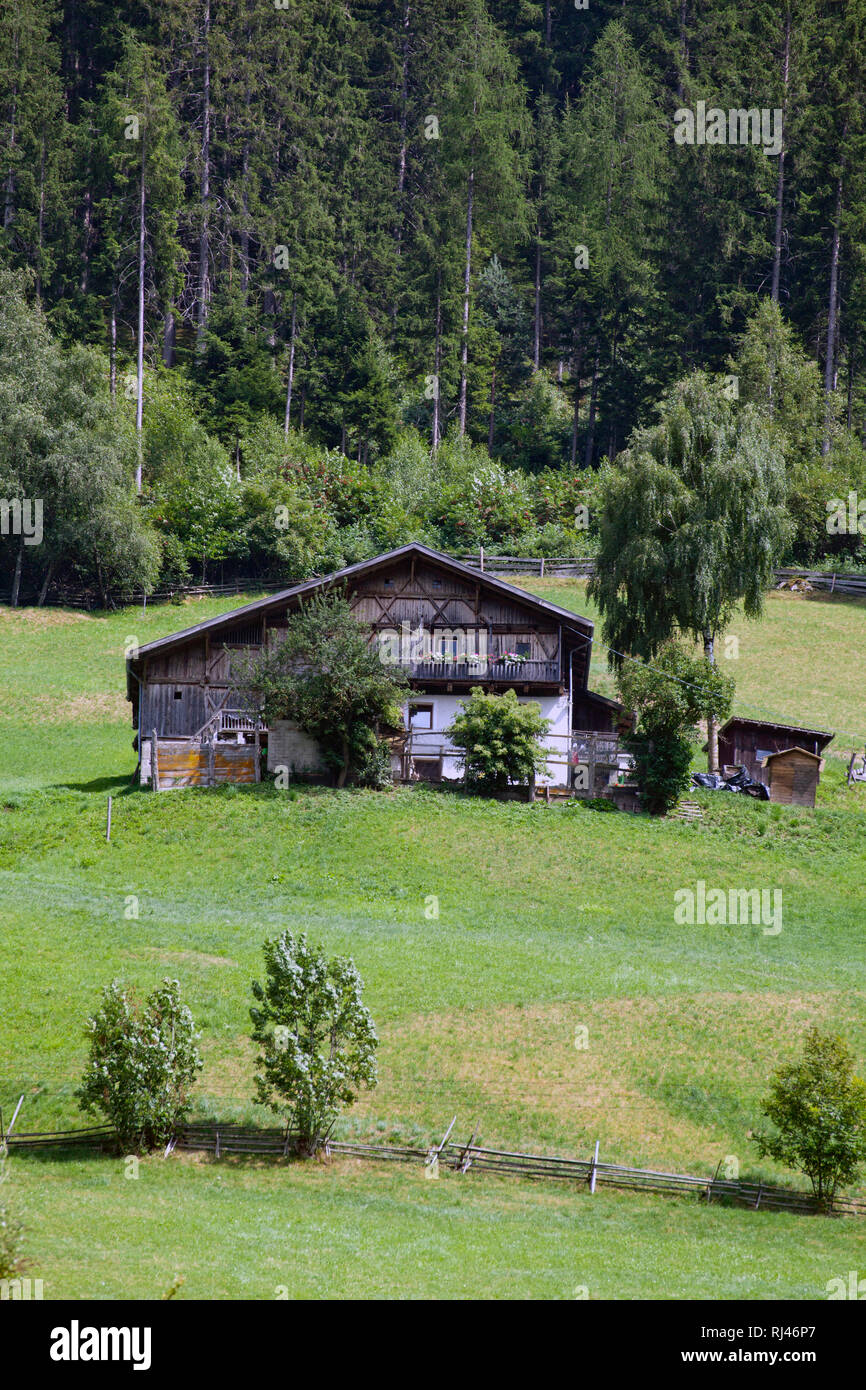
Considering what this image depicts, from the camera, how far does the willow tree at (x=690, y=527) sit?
149ft

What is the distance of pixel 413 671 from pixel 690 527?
36.1 feet

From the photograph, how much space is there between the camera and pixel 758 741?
44.8 metres

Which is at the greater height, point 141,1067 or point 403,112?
point 403,112

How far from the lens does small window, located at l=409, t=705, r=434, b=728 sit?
142 feet

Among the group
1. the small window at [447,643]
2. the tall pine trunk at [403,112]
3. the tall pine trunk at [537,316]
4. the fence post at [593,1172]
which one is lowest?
the fence post at [593,1172]

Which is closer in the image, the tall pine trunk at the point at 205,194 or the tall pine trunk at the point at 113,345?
the tall pine trunk at the point at 113,345

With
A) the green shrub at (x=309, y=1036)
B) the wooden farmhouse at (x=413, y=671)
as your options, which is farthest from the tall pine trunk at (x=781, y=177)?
the green shrub at (x=309, y=1036)

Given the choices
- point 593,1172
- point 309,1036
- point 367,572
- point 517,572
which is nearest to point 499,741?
point 367,572

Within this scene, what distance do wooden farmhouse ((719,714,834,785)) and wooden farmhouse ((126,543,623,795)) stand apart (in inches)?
161

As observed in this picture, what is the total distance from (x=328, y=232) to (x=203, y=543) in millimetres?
38538

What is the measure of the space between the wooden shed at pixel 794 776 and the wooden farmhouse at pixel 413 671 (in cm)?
526

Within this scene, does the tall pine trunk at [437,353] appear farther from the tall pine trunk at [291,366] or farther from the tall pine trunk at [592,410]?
the tall pine trunk at [592,410]

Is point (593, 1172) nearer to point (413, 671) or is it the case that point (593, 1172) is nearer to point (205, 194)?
point (413, 671)

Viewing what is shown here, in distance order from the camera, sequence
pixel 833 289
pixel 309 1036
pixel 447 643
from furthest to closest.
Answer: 1. pixel 833 289
2. pixel 447 643
3. pixel 309 1036
